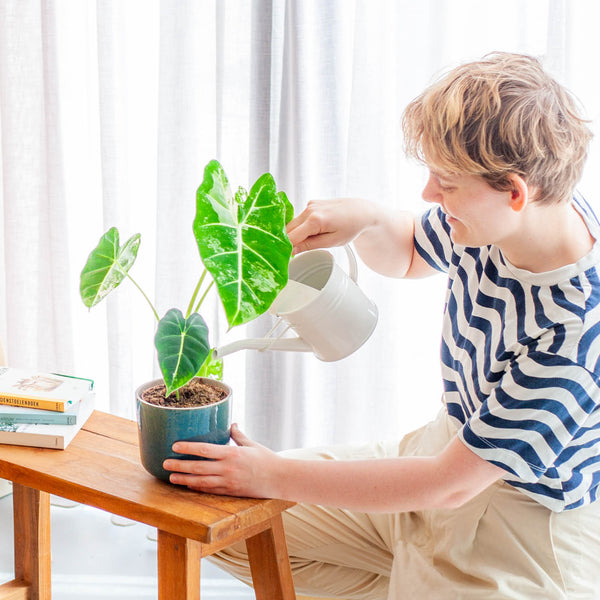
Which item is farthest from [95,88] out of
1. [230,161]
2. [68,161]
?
[230,161]

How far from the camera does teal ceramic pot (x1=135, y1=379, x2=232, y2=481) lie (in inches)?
37.2

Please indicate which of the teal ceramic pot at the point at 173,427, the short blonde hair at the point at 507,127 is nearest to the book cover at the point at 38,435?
the teal ceramic pot at the point at 173,427

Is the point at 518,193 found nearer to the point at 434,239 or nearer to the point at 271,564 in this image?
the point at 434,239

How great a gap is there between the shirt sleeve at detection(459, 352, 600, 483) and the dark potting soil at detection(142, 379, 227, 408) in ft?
1.08

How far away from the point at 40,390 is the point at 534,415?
2.52ft

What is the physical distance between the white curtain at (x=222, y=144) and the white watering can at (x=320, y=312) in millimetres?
559

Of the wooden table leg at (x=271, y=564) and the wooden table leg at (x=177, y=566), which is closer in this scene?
the wooden table leg at (x=177, y=566)

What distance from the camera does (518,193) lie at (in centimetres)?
93

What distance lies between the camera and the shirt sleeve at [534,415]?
35.9 inches

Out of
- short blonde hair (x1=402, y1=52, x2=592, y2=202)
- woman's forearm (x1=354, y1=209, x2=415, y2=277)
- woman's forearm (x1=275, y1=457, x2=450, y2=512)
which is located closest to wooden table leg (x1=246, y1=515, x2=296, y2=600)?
woman's forearm (x1=275, y1=457, x2=450, y2=512)

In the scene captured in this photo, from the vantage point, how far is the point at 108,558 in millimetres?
1816

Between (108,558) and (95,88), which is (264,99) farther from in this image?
(108,558)

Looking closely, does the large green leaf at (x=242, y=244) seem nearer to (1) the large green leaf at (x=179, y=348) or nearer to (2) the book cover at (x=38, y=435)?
(1) the large green leaf at (x=179, y=348)

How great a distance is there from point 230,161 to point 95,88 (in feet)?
1.65
